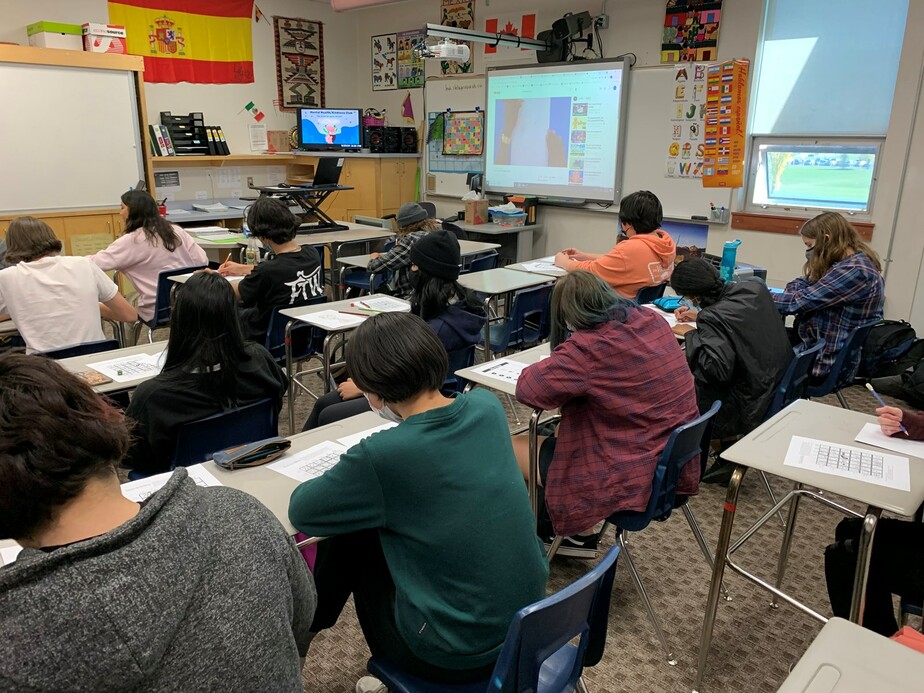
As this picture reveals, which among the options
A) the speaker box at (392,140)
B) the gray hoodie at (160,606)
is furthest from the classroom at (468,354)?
the speaker box at (392,140)

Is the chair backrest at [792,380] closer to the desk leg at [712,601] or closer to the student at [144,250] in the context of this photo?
the desk leg at [712,601]

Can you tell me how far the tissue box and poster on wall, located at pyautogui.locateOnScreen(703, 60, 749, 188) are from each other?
6.83ft

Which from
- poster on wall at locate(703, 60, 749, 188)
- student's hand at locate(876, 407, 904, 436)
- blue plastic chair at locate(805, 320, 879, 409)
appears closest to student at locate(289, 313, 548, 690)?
student's hand at locate(876, 407, 904, 436)

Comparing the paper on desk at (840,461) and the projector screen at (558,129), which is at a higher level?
the projector screen at (558,129)

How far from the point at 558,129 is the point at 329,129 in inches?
94.0

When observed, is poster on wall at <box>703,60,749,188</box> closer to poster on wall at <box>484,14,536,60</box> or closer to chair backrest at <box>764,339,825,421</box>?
poster on wall at <box>484,14,536,60</box>

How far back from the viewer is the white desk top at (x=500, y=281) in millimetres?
3953

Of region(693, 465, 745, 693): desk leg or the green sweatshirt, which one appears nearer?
the green sweatshirt

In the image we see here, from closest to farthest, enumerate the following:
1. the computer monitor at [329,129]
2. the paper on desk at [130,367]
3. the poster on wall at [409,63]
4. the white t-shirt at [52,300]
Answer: the paper on desk at [130,367], the white t-shirt at [52,300], the computer monitor at [329,129], the poster on wall at [409,63]

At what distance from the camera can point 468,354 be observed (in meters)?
3.22

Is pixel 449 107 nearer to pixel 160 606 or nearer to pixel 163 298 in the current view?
pixel 163 298

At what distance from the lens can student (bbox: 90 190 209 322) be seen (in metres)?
4.04

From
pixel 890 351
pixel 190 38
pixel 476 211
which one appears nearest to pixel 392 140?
pixel 476 211

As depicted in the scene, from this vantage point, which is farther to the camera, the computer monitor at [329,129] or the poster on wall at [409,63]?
the poster on wall at [409,63]
